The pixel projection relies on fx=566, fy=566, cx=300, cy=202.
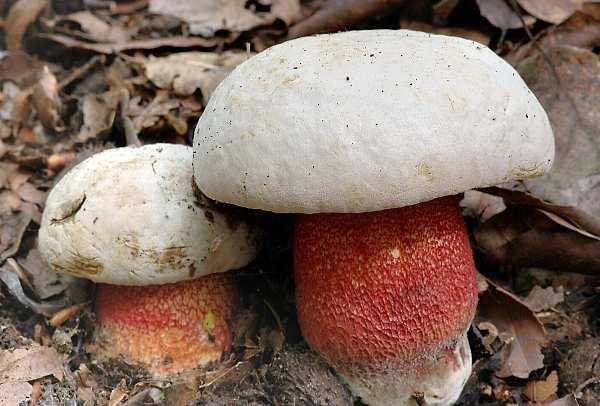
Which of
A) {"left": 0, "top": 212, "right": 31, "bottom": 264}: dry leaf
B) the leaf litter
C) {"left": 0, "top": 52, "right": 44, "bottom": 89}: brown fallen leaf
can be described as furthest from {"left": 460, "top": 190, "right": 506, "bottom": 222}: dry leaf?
{"left": 0, "top": 52, "right": 44, "bottom": 89}: brown fallen leaf

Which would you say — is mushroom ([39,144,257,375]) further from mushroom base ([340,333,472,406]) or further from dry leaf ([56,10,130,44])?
dry leaf ([56,10,130,44])

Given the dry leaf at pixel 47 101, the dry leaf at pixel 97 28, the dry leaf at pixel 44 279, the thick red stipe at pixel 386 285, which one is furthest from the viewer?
the dry leaf at pixel 97 28

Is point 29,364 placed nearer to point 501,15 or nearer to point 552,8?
point 501,15

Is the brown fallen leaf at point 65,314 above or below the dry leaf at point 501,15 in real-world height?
below

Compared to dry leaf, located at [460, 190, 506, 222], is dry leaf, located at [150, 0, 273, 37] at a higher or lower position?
higher

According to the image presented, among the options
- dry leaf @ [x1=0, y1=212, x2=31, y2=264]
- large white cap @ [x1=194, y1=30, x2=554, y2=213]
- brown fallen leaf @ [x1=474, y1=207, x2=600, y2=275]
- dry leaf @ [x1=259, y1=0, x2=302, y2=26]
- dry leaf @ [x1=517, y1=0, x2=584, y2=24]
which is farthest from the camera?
dry leaf @ [x1=259, y1=0, x2=302, y2=26]

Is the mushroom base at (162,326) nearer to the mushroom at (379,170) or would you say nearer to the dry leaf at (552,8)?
the mushroom at (379,170)

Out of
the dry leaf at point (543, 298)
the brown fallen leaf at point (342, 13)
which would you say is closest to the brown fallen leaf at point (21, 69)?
the brown fallen leaf at point (342, 13)
